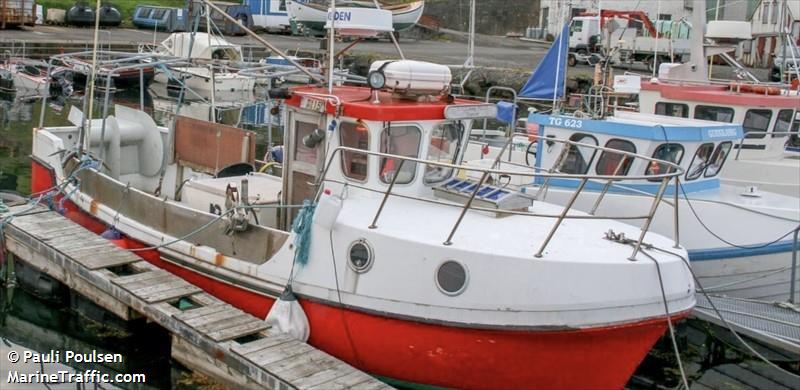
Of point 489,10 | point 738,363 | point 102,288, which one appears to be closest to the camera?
point 102,288

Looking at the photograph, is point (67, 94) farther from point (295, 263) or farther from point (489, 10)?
point (489, 10)

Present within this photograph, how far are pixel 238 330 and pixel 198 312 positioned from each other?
0.60 m

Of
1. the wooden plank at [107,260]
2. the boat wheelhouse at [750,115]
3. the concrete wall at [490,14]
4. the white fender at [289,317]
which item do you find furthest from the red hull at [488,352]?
the concrete wall at [490,14]

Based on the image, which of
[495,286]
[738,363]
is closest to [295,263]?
[495,286]

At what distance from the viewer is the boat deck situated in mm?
10047

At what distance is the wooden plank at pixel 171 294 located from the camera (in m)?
9.33

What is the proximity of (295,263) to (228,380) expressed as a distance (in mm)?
1277

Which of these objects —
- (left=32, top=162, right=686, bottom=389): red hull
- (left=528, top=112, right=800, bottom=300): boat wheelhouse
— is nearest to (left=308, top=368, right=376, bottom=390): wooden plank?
(left=32, top=162, right=686, bottom=389): red hull

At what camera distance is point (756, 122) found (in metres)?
15.2

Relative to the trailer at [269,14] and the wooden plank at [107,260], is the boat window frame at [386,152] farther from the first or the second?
the trailer at [269,14]

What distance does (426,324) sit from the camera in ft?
26.7

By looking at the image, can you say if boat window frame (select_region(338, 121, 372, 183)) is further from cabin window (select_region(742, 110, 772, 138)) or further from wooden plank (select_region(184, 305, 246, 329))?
cabin window (select_region(742, 110, 772, 138))

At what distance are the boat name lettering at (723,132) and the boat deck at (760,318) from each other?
2.25m

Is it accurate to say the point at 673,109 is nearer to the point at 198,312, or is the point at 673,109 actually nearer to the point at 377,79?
the point at 377,79
